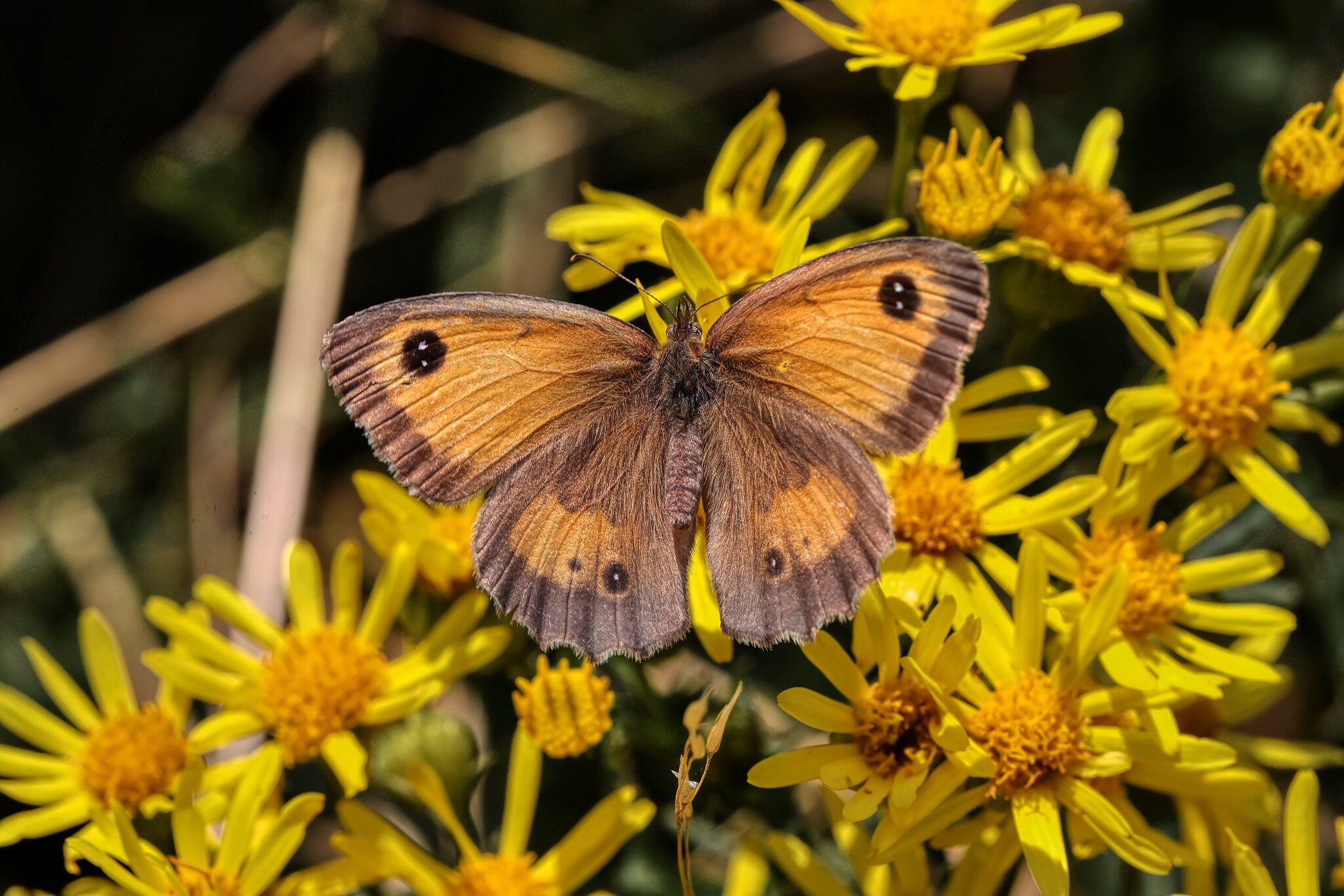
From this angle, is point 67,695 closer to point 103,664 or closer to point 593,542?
point 103,664

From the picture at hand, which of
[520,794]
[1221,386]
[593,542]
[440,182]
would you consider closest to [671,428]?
[593,542]

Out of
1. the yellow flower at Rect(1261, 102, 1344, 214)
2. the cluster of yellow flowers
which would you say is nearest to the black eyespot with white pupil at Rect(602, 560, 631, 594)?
the cluster of yellow flowers

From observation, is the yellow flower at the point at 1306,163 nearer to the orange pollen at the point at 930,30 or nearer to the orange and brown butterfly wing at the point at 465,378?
the orange pollen at the point at 930,30

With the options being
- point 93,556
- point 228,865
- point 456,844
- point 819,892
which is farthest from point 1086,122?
point 93,556

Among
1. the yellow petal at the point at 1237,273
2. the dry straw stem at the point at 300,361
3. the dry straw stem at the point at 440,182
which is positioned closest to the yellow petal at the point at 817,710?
the yellow petal at the point at 1237,273

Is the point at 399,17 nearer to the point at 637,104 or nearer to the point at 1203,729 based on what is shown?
the point at 637,104

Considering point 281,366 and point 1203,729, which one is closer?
point 1203,729
